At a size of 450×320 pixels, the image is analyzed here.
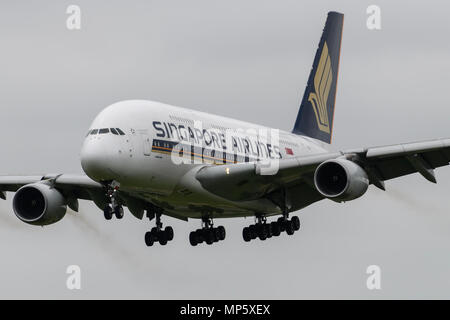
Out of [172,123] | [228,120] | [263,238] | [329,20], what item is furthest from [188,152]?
[329,20]

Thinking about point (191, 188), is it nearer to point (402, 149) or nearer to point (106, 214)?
point (106, 214)

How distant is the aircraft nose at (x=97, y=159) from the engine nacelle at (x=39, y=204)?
695 centimetres

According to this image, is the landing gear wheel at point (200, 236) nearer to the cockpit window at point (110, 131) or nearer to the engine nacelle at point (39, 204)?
the engine nacelle at point (39, 204)

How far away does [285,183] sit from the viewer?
156ft

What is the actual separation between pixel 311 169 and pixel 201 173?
4.31 m

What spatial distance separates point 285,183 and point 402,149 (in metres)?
6.56

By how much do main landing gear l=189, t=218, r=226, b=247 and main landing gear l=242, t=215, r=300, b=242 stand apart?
113 centimetres

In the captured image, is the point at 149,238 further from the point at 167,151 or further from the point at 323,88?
the point at 323,88

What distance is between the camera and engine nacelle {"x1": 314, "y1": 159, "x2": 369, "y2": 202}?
139 feet

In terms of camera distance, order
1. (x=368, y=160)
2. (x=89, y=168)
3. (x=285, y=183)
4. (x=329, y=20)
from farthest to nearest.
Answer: (x=329, y=20), (x=285, y=183), (x=368, y=160), (x=89, y=168)

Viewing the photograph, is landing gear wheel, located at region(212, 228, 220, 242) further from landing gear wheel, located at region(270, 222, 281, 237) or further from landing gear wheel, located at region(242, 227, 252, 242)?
landing gear wheel, located at region(270, 222, 281, 237)

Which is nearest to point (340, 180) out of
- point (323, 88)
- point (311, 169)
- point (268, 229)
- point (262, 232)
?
point (311, 169)

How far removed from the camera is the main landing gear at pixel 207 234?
49969 mm

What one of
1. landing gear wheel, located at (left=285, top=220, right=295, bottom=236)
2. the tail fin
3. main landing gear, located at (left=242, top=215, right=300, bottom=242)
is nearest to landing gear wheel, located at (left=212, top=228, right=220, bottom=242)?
main landing gear, located at (left=242, top=215, right=300, bottom=242)
